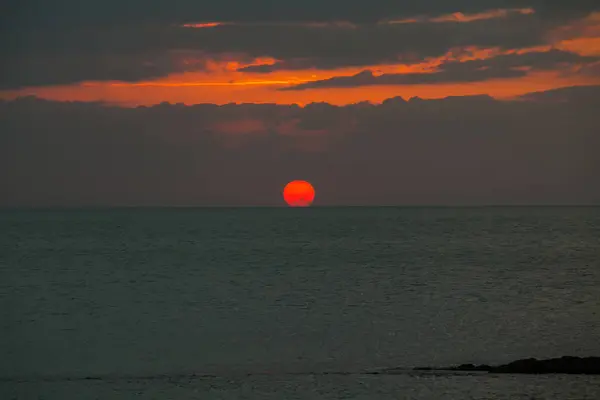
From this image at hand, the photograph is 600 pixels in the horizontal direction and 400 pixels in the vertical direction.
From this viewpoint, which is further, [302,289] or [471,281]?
[471,281]

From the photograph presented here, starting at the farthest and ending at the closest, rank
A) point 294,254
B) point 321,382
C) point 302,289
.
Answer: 1. point 294,254
2. point 302,289
3. point 321,382

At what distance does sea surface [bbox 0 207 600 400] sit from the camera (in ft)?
104

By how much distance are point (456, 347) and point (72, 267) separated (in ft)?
217

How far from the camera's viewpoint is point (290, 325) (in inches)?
1886

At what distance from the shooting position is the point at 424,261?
4048 inches

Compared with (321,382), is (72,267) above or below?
above

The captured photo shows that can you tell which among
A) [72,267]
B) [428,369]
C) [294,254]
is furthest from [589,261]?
[428,369]

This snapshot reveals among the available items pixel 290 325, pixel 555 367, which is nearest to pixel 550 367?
pixel 555 367

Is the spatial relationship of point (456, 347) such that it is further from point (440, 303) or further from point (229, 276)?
point (229, 276)

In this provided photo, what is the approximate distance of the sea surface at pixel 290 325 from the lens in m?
31.8

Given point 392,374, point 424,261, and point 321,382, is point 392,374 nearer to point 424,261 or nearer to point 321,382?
point 321,382

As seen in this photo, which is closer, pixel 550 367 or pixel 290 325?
pixel 550 367

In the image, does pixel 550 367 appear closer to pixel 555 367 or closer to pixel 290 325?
pixel 555 367

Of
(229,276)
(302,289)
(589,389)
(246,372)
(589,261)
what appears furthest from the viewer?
(589,261)
